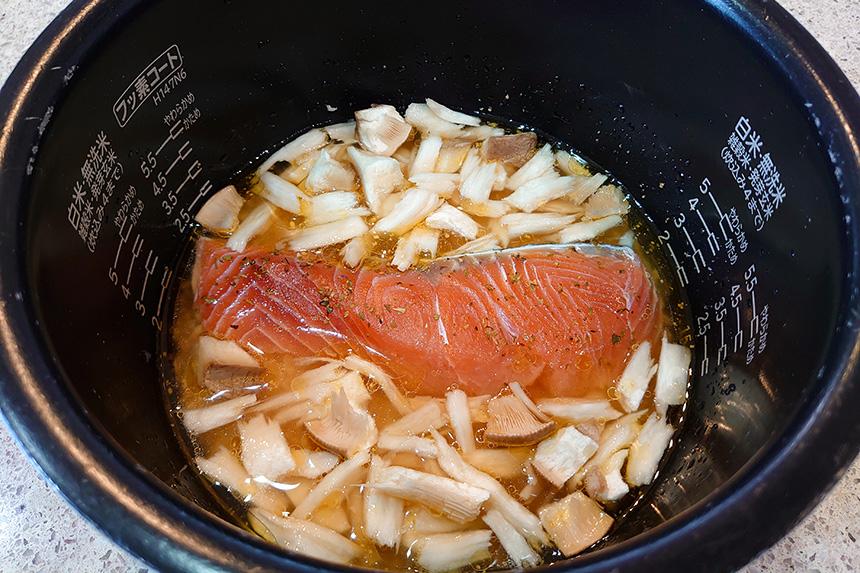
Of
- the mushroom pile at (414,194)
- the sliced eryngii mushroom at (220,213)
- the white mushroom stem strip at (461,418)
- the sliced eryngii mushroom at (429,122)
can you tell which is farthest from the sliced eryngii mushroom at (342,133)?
the white mushroom stem strip at (461,418)

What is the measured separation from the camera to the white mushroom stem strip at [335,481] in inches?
38.3

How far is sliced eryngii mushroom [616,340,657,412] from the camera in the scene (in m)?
1.08

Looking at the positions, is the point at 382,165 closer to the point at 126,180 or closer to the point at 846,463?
the point at 126,180

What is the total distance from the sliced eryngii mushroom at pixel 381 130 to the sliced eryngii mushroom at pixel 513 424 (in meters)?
0.54

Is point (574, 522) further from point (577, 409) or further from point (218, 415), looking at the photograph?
point (218, 415)

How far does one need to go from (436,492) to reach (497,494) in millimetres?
85

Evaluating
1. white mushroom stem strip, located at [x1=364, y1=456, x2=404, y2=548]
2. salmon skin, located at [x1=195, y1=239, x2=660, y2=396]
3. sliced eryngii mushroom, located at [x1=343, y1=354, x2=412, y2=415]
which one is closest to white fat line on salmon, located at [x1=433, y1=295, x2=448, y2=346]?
salmon skin, located at [x1=195, y1=239, x2=660, y2=396]

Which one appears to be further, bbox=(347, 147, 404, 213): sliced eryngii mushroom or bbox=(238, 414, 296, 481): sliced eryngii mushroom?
bbox=(347, 147, 404, 213): sliced eryngii mushroom

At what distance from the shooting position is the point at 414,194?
1250mm

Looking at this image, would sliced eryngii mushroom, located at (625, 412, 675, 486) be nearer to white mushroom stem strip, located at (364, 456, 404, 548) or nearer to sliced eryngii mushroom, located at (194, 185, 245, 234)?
white mushroom stem strip, located at (364, 456, 404, 548)

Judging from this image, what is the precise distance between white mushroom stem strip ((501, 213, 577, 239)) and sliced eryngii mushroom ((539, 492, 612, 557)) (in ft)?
1.51

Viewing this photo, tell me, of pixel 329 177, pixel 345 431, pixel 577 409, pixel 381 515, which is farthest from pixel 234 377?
pixel 577 409

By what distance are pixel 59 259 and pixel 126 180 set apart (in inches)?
9.7

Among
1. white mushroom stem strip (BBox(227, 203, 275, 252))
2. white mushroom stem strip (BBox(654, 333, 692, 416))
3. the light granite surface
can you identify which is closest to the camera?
the light granite surface
